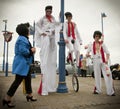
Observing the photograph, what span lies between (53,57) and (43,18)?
72 centimetres

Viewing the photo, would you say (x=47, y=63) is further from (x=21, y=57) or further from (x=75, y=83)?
(x=21, y=57)

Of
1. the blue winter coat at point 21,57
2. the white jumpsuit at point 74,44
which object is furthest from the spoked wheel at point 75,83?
the blue winter coat at point 21,57

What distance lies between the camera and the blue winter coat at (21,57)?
13.5 feet

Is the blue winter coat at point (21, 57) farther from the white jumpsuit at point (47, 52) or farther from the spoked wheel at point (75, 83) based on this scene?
the spoked wheel at point (75, 83)

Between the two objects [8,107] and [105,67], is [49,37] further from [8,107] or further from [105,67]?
[8,107]

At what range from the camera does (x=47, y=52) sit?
5.52 metres

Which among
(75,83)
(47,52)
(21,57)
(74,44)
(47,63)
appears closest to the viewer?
(21,57)

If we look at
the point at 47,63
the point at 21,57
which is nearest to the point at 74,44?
the point at 47,63

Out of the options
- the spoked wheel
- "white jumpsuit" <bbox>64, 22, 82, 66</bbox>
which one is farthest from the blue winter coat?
the spoked wheel

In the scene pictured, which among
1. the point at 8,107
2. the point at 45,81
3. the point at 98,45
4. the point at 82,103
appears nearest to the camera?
the point at 8,107

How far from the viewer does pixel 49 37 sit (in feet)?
18.4

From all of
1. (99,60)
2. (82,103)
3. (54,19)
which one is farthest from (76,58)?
(82,103)

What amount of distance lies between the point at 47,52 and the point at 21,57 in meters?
1.39

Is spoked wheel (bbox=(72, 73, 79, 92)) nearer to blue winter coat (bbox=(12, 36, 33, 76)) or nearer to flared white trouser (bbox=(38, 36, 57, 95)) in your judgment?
flared white trouser (bbox=(38, 36, 57, 95))
